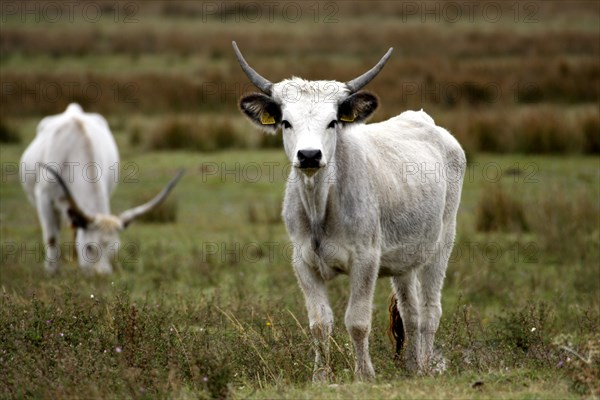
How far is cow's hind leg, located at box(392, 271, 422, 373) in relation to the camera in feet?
23.6

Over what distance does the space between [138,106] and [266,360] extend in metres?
17.9

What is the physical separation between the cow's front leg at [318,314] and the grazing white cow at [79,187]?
531 cm

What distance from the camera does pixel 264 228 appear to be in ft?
45.5

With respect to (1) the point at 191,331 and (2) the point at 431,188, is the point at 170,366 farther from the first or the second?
(2) the point at 431,188

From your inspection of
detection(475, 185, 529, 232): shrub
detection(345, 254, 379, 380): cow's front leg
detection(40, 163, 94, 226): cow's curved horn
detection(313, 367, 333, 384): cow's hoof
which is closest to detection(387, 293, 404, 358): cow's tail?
detection(345, 254, 379, 380): cow's front leg

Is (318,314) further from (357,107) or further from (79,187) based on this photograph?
(79,187)

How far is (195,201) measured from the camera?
16.0 m

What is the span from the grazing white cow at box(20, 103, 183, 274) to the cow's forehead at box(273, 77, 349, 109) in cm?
540

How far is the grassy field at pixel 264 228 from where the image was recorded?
19.7 ft

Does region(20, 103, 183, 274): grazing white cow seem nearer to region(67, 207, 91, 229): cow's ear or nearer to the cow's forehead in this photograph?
region(67, 207, 91, 229): cow's ear

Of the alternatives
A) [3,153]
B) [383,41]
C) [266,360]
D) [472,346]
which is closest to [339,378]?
[266,360]

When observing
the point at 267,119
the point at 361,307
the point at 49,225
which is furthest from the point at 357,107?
the point at 49,225

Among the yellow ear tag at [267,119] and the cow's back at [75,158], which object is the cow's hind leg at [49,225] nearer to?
the cow's back at [75,158]

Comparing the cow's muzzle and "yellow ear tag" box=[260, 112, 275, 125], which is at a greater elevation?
"yellow ear tag" box=[260, 112, 275, 125]
